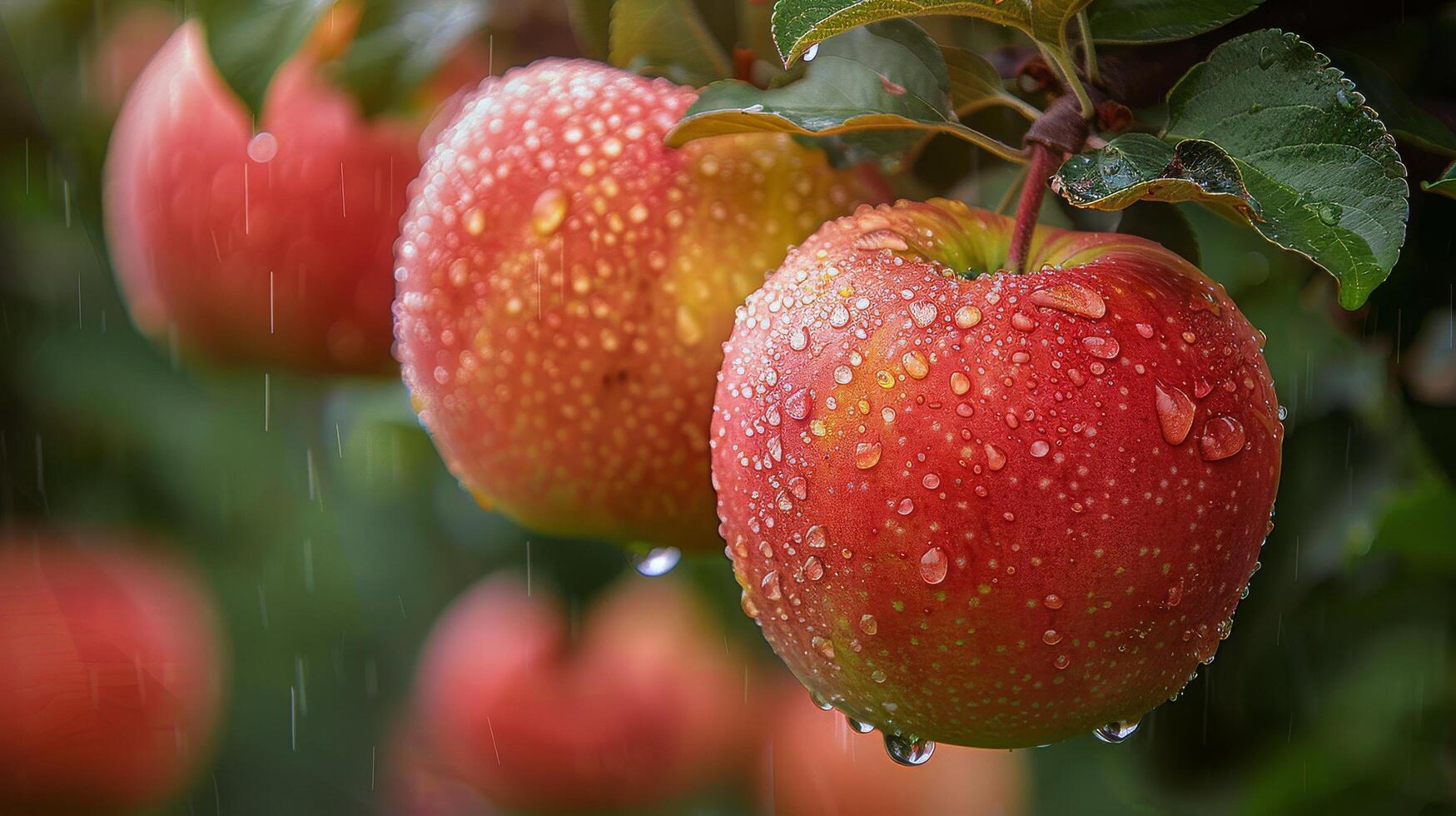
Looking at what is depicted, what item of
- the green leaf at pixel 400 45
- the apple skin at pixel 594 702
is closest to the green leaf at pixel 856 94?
the green leaf at pixel 400 45

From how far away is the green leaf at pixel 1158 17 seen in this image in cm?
43

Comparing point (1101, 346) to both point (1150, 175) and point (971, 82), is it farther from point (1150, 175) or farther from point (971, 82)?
point (971, 82)

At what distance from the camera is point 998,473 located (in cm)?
38

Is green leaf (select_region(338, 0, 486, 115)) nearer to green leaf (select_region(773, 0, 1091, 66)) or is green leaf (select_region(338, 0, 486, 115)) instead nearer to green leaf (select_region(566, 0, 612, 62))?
green leaf (select_region(566, 0, 612, 62))

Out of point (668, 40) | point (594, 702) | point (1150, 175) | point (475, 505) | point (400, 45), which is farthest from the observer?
point (475, 505)

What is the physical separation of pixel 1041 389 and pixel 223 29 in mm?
503

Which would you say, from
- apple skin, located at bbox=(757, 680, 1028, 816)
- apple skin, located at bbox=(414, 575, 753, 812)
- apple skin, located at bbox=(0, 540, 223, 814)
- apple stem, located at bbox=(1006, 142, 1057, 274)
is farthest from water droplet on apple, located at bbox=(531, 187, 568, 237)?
apple skin, located at bbox=(0, 540, 223, 814)

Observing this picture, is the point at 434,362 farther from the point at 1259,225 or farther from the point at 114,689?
the point at 114,689

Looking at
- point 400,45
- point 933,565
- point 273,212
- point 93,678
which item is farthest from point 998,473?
point 93,678

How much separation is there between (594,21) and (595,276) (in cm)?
20

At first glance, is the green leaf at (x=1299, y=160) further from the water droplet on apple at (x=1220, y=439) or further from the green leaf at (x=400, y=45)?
the green leaf at (x=400, y=45)

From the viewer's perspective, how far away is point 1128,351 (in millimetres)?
391

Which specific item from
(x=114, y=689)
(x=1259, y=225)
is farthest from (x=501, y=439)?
(x=114, y=689)

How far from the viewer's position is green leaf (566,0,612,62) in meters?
0.66
